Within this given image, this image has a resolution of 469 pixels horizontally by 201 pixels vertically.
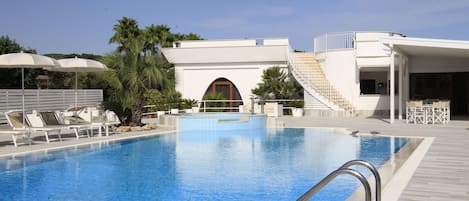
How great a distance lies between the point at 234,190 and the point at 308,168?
7.93ft

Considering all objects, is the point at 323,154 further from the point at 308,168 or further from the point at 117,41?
the point at 117,41

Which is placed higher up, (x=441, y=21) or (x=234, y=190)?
(x=441, y=21)

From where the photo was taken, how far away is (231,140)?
14.2m

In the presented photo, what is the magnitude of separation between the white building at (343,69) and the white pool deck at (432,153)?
565cm

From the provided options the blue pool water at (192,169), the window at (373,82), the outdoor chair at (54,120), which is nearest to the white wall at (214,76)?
the window at (373,82)

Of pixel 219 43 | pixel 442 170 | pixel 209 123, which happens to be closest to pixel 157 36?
pixel 219 43

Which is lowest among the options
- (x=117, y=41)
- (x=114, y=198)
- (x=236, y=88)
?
(x=114, y=198)

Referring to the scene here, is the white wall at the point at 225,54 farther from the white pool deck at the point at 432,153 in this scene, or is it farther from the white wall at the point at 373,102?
the white pool deck at the point at 432,153

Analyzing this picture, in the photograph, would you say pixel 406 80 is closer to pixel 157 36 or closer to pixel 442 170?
pixel 442 170

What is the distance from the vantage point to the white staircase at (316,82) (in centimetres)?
2262

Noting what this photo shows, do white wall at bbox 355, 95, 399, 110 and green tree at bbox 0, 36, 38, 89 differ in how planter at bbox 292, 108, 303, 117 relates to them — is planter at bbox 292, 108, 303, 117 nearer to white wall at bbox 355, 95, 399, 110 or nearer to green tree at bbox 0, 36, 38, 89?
white wall at bbox 355, 95, 399, 110

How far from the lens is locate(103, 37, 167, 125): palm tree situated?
16.6 m

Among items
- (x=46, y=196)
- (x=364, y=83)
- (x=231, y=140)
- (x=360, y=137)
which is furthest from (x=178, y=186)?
(x=364, y=83)

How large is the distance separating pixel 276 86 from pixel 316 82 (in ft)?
7.14
